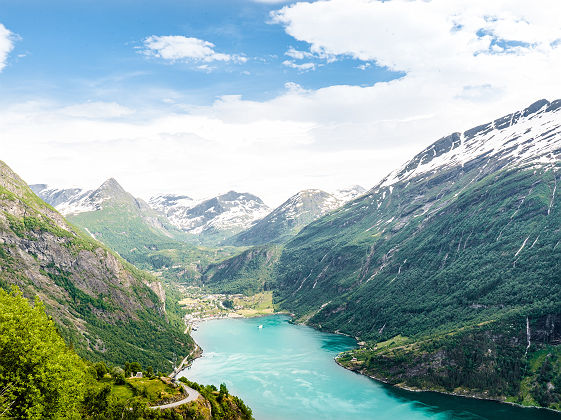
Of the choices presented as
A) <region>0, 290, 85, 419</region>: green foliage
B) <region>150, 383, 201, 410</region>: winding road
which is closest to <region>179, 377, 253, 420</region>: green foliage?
<region>150, 383, 201, 410</region>: winding road

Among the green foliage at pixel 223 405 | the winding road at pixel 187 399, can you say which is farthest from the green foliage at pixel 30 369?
the green foliage at pixel 223 405

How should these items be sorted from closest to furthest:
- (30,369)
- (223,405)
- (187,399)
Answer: (30,369) < (187,399) < (223,405)

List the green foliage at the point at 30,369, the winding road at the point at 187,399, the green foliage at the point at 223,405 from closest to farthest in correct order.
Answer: the green foliage at the point at 30,369
the winding road at the point at 187,399
the green foliage at the point at 223,405

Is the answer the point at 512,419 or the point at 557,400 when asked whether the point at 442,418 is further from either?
the point at 557,400

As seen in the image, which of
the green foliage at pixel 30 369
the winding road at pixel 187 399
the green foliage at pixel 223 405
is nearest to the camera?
the green foliage at pixel 30 369

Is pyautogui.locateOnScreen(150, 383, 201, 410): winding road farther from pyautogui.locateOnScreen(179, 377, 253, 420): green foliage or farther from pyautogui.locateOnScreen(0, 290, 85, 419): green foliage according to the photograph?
pyautogui.locateOnScreen(0, 290, 85, 419): green foliage

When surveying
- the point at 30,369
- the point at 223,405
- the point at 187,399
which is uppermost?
the point at 30,369

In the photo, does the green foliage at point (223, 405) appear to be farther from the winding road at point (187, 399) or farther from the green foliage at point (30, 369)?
the green foliage at point (30, 369)

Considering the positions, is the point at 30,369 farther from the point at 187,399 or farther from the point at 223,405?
the point at 223,405

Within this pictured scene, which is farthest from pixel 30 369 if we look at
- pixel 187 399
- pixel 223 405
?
pixel 223 405
